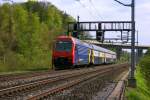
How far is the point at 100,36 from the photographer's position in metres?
65.1

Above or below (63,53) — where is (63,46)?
above

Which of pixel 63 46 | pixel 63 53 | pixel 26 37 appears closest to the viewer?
pixel 63 53

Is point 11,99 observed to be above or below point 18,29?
below

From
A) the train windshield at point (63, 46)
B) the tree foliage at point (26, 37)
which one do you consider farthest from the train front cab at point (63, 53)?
the tree foliage at point (26, 37)

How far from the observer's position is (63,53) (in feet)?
150

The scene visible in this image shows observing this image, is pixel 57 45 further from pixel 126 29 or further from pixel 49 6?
pixel 49 6

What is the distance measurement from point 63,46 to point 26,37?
3381 cm

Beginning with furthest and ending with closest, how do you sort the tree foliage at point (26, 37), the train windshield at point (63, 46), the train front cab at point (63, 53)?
the tree foliage at point (26, 37) → the train windshield at point (63, 46) → the train front cab at point (63, 53)

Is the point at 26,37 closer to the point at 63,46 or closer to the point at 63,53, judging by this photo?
the point at 63,46

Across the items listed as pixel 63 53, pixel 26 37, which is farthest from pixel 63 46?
pixel 26 37

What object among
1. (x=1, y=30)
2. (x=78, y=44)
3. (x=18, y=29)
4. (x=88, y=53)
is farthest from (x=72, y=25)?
(x=18, y=29)

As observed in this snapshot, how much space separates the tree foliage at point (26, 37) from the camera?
47281 mm

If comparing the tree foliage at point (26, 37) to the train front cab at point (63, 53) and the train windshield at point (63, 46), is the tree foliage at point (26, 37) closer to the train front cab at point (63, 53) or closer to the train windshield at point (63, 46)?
the train front cab at point (63, 53)

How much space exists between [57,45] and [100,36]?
64.2ft
